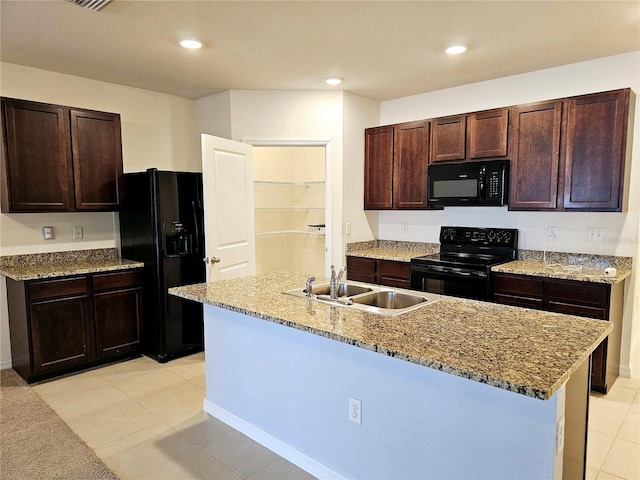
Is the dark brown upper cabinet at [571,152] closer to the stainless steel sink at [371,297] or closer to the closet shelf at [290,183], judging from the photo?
the stainless steel sink at [371,297]

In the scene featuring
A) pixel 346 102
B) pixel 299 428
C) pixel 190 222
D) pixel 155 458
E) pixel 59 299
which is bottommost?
pixel 155 458

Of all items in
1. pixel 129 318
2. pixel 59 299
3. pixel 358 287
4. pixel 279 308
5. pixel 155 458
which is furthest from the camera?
pixel 129 318

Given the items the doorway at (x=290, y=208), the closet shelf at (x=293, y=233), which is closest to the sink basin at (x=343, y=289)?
the doorway at (x=290, y=208)

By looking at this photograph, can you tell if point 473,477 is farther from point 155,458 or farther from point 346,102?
point 346,102

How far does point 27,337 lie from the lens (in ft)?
10.3

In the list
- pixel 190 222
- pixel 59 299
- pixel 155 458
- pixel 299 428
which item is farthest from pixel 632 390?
pixel 59 299

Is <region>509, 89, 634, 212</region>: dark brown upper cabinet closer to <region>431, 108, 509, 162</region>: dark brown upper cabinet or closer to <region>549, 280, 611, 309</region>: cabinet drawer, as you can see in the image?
<region>431, 108, 509, 162</region>: dark brown upper cabinet

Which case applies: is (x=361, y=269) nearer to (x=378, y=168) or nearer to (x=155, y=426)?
(x=378, y=168)

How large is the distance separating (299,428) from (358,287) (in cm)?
87

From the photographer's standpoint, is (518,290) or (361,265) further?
(361,265)

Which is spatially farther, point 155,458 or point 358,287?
point 358,287

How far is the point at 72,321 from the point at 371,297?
2.50m

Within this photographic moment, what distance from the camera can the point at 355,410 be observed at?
190cm

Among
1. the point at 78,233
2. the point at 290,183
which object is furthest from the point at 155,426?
the point at 290,183
